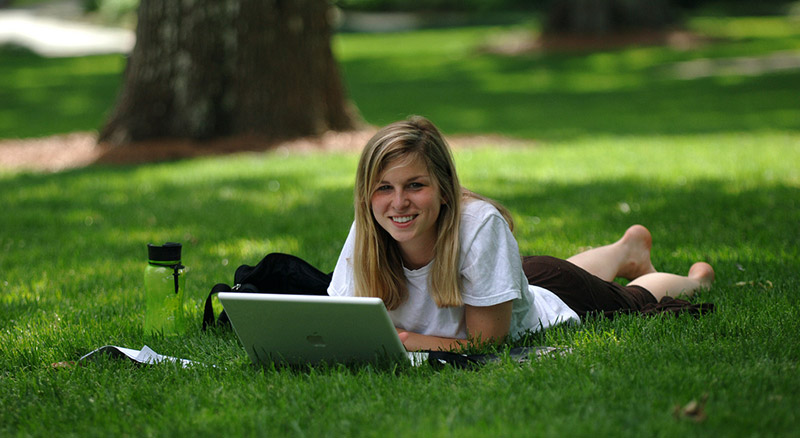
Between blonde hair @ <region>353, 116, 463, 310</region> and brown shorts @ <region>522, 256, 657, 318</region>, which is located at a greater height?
blonde hair @ <region>353, 116, 463, 310</region>

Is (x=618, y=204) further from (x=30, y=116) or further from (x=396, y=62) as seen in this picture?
(x=396, y=62)

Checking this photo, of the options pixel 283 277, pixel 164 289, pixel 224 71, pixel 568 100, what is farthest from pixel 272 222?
pixel 568 100

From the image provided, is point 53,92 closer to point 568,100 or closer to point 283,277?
point 568,100

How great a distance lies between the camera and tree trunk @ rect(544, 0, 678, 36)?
80.6 ft

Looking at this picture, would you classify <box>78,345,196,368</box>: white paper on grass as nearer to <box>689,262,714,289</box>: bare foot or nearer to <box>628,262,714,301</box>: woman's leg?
<box>628,262,714,301</box>: woman's leg

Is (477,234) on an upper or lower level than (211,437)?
upper

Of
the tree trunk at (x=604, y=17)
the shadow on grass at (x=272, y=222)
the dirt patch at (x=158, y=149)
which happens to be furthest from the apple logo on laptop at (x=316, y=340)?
the tree trunk at (x=604, y=17)

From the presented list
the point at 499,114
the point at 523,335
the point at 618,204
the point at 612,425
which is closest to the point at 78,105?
the point at 499,114

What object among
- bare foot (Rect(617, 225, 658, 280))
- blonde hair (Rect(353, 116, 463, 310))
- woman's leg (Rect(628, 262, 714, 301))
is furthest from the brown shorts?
blonde hair (Rect(353, 116, 463, 310))

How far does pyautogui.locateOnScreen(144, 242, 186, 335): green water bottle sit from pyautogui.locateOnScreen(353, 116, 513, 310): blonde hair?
906mm

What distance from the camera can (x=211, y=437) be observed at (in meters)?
2.89

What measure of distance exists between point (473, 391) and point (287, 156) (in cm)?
668

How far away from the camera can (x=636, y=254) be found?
4887mm

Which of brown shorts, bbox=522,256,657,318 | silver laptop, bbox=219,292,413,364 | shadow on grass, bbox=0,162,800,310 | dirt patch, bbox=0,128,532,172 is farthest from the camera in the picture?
dirt patch, bbox=0,128,532,172
